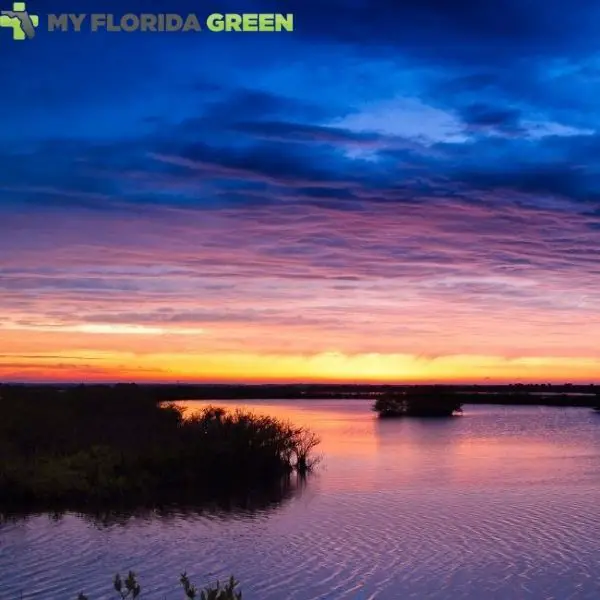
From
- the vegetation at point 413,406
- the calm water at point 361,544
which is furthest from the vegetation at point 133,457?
the vegetation at point 413,406

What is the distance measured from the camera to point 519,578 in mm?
18047

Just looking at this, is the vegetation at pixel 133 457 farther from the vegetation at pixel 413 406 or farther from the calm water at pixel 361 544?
the vegetation at pixel 413 406

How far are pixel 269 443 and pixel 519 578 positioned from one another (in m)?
15.6

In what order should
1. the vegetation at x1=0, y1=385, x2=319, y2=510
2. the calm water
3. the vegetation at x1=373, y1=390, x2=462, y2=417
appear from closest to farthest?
the calm water < the vegetation at x1=0, y1=385, x2=319, y2=510 < the vegetation at x1=373, y1=390, x2=462, y2=417

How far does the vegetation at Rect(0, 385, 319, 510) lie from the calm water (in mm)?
2232

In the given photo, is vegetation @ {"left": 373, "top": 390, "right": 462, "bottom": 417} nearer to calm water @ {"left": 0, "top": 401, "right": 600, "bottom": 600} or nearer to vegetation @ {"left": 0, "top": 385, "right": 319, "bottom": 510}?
vegetation @ {"left": 0, "top": 385, "right": 319, "bottom": 510}

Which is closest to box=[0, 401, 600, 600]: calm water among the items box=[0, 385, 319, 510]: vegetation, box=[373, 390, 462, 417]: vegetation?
box=[0, 385, 319, 510]: vegetation

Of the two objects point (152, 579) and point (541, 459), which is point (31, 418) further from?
point (541, 459)

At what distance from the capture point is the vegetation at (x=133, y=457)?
2648cm

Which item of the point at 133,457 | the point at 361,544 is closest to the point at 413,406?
the point at 133,457

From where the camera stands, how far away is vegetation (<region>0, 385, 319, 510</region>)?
2648cm

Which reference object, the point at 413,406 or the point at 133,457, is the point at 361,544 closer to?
the point at 133,457

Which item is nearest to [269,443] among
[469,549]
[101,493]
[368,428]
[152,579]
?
[101,493]

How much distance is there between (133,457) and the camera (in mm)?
28812
